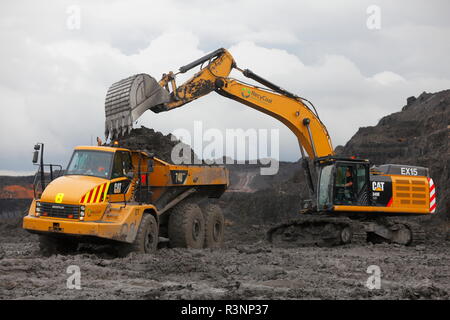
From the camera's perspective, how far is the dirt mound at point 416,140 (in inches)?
1035

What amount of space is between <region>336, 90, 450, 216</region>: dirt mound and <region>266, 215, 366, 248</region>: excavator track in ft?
29.5

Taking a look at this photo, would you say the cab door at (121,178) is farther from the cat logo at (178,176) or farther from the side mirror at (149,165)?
the cat logo at (178,176)

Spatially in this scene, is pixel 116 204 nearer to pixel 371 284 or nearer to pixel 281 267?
pixel 281 267

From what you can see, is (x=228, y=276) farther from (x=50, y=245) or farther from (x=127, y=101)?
(x=127, y=101)

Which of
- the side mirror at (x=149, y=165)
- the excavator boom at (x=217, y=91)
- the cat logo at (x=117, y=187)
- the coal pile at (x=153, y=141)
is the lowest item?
the cat logo at (x=117, y=187)

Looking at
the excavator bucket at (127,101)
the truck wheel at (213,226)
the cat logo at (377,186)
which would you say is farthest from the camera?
the cat logo at (377,186)

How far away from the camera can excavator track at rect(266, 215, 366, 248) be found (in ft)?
50.2

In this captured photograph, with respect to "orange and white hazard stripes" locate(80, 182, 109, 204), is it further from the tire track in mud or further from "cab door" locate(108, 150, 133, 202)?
the tire track in mud

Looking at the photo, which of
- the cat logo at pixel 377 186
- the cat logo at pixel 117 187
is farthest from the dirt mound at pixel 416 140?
the cat logo at pixel 117 187

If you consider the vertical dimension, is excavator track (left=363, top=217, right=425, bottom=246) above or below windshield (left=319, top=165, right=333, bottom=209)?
below

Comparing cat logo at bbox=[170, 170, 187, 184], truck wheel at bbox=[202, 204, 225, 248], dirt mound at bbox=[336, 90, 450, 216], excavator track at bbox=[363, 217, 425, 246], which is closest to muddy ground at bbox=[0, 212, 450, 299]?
truck wheel at bbox=[202, 204, 225, 248]

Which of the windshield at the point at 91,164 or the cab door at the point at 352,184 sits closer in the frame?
the windshield at the point at 91,164
